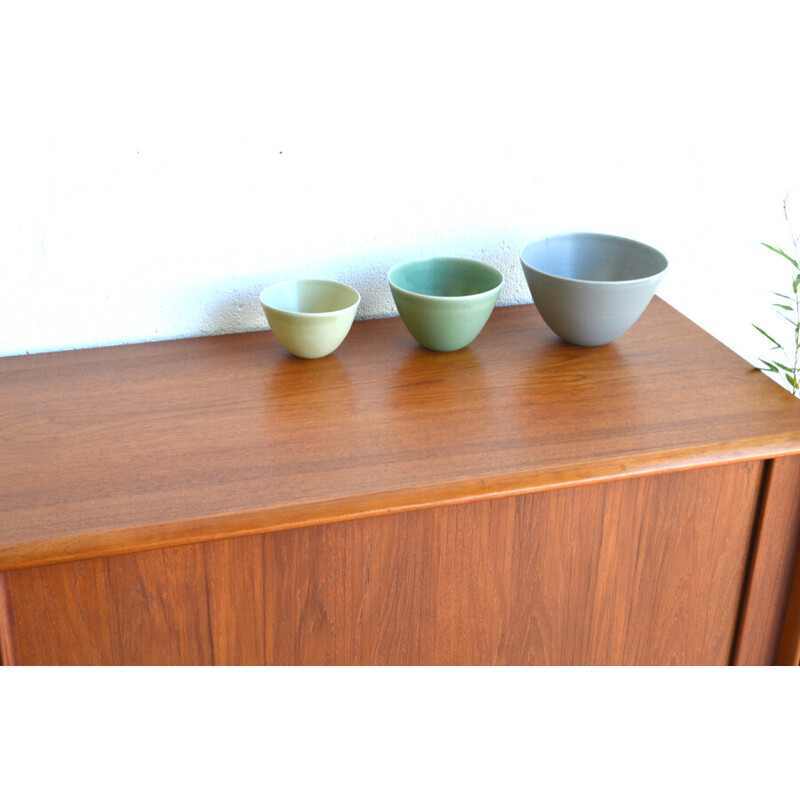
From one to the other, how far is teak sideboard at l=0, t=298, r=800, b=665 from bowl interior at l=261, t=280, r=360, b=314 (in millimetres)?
73

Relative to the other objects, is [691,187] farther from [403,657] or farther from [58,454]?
[58,454]

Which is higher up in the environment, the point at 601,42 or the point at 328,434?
the point at 601,42

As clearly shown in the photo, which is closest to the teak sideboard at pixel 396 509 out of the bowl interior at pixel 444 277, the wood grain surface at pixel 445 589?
the wood grain surface at pixel 445 589

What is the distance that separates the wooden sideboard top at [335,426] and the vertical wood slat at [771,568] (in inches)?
2.2

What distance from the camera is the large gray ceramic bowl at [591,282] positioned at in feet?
4.01

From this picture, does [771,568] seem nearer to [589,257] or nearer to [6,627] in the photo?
[589,257]

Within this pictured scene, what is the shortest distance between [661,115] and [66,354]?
91 cm

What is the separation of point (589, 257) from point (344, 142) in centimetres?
40

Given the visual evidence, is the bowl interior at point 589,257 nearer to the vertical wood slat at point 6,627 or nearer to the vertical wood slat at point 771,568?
the vertical wood slat at point 771,568

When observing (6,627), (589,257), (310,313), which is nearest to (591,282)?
(589,257)

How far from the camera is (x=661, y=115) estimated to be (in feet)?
4.50

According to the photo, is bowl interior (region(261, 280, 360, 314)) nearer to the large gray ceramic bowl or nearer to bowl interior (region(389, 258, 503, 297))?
bowl interior (region(389, 258, 503, 297))

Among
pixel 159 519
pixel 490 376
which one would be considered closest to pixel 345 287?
pixel 490 376

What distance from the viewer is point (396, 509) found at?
946mm
